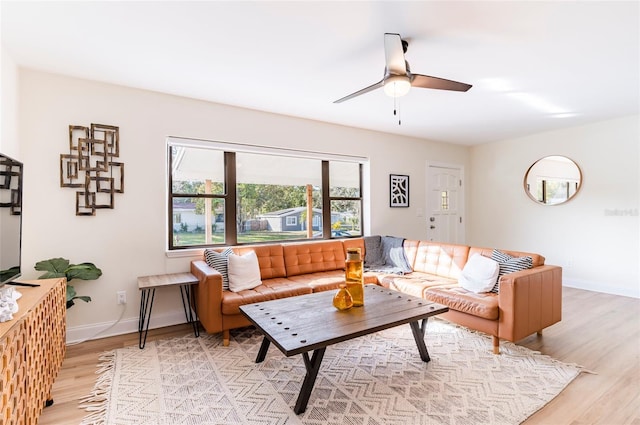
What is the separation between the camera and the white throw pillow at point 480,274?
274 cm

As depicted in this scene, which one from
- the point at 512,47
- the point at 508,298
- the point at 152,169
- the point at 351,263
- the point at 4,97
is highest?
the point at 512,47

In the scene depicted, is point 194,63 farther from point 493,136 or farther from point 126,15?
point 493,136

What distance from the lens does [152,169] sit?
10.4ft

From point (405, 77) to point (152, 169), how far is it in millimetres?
2559

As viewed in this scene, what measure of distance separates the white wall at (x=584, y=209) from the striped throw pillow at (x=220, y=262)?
15.9 ft

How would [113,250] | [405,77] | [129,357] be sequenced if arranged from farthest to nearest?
1. [113,250]
2. [129,357]
3. [405,77]

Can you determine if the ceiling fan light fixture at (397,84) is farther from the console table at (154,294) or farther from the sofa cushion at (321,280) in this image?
the console table at (154,294)

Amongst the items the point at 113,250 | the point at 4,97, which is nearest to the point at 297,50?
the point at 4,97

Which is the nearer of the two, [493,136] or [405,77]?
[405,77]

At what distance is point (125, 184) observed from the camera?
10.00 feet

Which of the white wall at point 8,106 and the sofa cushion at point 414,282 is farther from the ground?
the white wall at point 8,106

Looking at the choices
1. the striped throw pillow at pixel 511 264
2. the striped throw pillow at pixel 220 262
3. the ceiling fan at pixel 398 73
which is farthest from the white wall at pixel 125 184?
the striped throw pillow at pixel 511 264

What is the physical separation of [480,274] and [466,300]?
Answer: 1.01 ft

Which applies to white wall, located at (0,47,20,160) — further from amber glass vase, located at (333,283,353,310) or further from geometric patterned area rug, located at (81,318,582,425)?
amber glass vase, located at (333,283,353,310)
